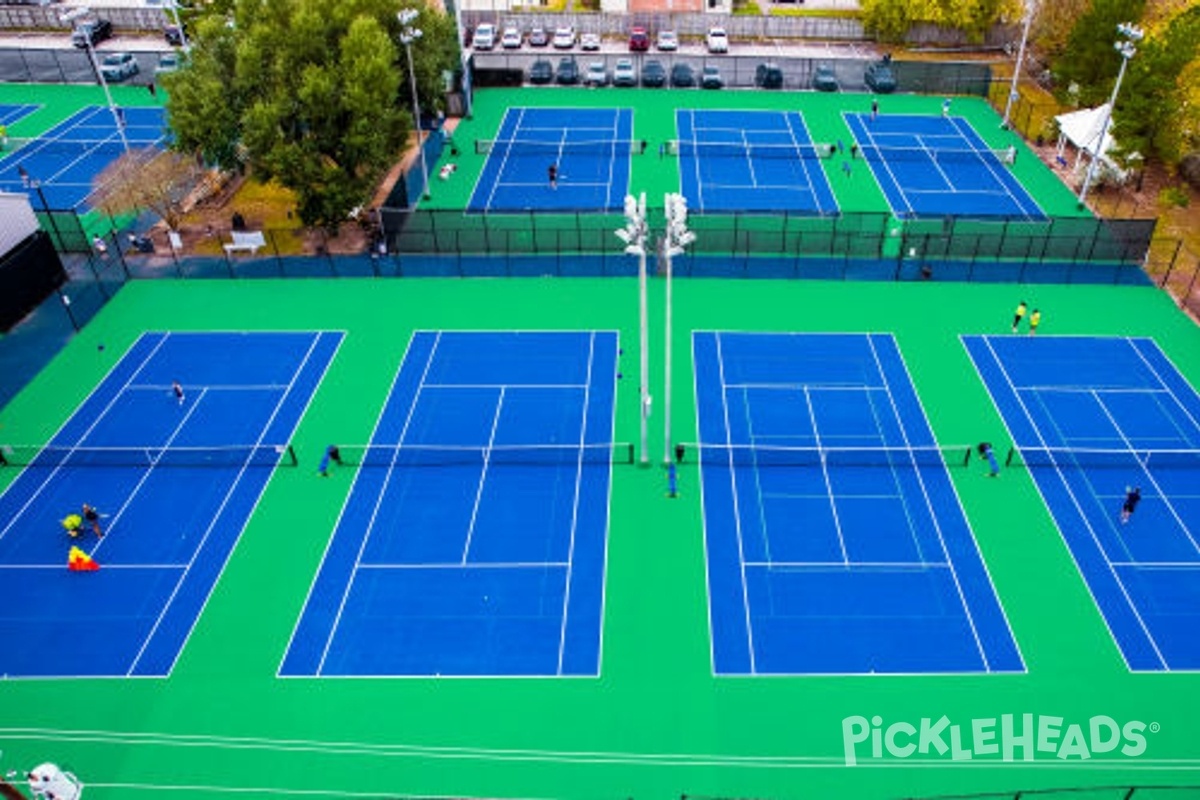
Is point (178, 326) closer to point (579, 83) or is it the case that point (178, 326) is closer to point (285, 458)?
point (285, 458)

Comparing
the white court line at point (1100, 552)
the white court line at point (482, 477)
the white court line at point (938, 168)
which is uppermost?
the white court line at point (938, 168)

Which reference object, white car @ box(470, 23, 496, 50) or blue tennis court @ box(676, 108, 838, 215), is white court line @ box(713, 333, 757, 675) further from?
white car @ box(470, 23, 496, 50)

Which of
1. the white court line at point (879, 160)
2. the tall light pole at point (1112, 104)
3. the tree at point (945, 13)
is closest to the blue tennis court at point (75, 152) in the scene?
the white court line at point (879, 160)

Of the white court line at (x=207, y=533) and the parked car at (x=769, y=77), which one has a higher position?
the parked car at (x=769, y=77)

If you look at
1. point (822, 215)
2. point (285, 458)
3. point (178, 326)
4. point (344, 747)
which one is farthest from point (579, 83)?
point (344, 747)

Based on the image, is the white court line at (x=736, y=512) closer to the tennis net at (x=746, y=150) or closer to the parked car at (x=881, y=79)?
the tennis net at (x=746, y=150)

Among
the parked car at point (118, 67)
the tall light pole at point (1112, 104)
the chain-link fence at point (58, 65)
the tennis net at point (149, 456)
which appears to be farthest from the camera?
the chain-link fence at point (58, 65)
